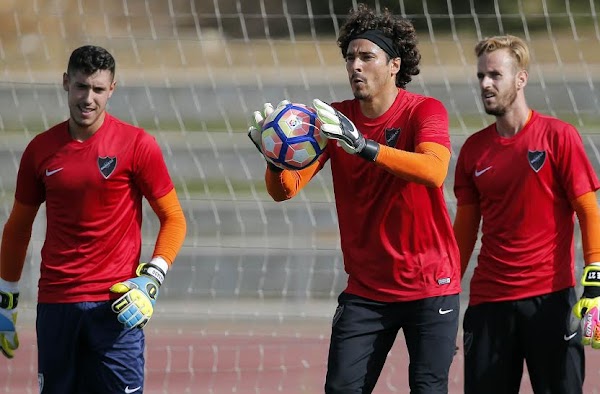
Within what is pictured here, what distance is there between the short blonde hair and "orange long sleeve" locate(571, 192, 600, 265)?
2.05 ft

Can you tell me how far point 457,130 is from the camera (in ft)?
34.0

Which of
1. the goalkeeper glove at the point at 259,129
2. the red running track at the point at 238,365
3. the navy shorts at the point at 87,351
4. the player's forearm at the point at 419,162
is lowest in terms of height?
the red running track at the point at 238,365

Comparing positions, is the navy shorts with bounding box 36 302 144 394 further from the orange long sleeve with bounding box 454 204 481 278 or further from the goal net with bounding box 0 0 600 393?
the goal net with bounding box 0 0 600 393

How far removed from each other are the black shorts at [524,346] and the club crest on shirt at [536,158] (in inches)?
20.4

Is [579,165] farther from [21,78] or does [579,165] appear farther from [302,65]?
[21,78]

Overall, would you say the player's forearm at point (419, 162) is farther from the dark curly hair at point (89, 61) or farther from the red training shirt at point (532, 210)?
the dark curly hair at point (89, 61)

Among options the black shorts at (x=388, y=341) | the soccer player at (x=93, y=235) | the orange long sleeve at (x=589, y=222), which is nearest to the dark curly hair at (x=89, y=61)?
the soccer player at (x=93, y=235)

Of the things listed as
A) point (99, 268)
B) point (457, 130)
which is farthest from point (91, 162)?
point (457, 130)

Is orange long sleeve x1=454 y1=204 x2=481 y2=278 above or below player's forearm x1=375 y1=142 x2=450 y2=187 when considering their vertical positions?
→ below

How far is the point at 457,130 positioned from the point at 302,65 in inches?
55.8

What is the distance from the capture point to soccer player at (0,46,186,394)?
16.7 feet

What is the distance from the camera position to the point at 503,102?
5.12 meters

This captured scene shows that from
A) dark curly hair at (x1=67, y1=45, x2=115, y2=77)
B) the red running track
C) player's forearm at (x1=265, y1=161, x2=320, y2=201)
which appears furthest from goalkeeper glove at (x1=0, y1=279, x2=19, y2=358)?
the red running track

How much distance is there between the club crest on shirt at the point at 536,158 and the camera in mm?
5043
